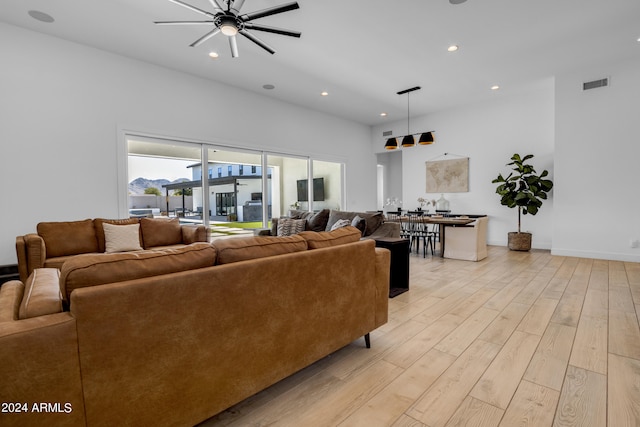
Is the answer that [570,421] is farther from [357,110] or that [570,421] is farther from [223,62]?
[357,110]

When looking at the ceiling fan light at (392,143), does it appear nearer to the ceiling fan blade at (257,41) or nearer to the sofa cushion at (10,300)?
the ceiling fan blade at (257,41)

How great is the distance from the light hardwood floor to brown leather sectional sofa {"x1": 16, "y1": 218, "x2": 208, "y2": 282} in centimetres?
308

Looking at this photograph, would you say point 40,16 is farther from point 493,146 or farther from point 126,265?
point 493,146

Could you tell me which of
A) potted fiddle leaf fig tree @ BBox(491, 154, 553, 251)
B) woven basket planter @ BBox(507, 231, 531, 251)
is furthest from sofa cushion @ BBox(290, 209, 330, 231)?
woven basket planter @ BBox(507, 231, 531, 251)

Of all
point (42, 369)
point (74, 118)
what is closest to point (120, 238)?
point (74, 118)

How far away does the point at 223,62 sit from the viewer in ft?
15.4

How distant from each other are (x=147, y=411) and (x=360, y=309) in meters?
1.37

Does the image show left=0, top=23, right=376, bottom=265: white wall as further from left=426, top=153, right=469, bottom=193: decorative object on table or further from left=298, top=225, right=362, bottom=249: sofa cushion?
left=426, top=153, right=469, bottom=193: decorative object on table

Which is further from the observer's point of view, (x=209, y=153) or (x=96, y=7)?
(x=209, y=153)

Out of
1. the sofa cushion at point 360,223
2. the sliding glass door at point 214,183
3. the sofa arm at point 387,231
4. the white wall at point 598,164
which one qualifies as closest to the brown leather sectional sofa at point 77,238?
the sliding glass door at point 214,183

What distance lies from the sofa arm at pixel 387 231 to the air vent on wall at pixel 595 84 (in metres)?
4.55

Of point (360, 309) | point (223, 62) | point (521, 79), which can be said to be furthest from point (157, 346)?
point (521, 79)

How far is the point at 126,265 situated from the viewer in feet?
4.00

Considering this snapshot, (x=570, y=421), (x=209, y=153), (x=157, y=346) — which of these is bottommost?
(x=570, y=421)
